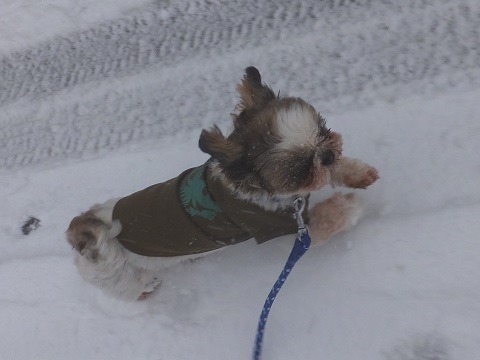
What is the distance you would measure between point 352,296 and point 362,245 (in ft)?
1.02

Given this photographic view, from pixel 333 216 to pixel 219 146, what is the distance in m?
0.87

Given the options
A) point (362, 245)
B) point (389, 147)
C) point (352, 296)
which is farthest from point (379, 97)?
point (352, 296)

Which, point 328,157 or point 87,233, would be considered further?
point 87,233

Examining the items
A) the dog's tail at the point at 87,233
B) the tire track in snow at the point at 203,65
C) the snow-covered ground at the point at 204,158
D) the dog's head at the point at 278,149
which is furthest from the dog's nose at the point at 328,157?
the dog's tail at the point at 87,233

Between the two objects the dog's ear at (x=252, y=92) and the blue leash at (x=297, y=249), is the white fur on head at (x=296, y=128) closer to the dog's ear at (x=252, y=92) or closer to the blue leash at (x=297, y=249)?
the dog's ear at (x=252, y=92)

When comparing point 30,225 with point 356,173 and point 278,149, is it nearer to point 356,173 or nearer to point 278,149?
point 278,149

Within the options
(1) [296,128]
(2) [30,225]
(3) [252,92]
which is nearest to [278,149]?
(1) [296,128]

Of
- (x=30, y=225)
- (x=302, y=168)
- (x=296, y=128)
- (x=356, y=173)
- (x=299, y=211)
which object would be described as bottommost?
(x=30, y=225)

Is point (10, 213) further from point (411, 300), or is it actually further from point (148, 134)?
point (411, 300)

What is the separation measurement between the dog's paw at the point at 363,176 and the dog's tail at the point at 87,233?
1441 millimetres

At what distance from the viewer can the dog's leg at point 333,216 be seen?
8.99 feet

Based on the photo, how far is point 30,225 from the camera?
12.7 feet

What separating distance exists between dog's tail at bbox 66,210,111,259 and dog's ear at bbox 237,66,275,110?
40.8 inches

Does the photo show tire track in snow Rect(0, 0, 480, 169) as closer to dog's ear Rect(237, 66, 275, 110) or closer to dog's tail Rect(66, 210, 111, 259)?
dog's ear Rect(237, 66, 275, 110)
